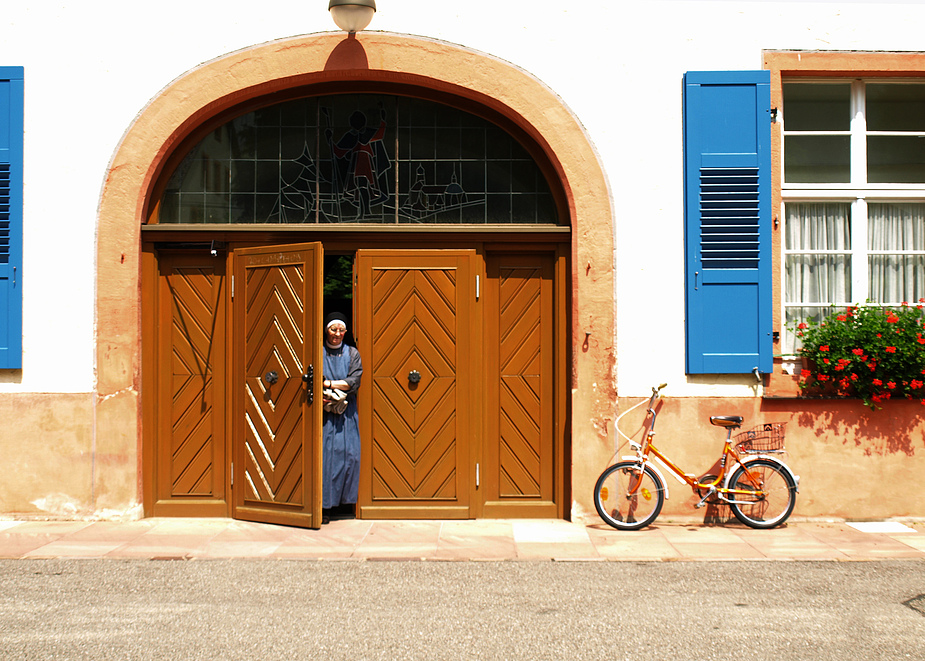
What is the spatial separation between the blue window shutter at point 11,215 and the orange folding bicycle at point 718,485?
201 inches

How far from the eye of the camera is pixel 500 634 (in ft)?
14.1

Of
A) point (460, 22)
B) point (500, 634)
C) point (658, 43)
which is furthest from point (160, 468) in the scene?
point (658, 43)

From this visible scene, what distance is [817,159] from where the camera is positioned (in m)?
7.34

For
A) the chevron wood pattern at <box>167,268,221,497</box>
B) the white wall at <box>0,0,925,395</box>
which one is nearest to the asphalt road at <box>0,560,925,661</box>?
the chevron wood pattern at <box>167,268,221,497</box>

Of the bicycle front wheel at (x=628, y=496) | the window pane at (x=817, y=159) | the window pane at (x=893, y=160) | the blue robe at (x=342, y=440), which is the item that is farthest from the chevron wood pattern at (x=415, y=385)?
the window pane at (x=893, y=160)

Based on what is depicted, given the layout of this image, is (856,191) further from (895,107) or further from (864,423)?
(864,423)

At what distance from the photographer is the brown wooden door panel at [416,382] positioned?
23.3 feet

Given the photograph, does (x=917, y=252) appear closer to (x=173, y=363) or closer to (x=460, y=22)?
(x=460, y=22)

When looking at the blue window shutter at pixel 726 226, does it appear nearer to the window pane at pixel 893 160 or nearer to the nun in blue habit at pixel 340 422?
the window pane at pixel 893 160

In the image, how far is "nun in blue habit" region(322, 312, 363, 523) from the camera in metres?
6.93

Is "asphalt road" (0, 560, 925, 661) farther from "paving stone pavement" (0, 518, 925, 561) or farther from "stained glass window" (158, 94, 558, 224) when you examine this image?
"stained glass window" (158, 94, 558, 224)

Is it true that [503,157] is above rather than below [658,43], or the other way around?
below

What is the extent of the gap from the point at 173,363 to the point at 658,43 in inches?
201

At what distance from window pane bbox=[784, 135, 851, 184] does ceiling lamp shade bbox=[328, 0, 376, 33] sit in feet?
12.6
